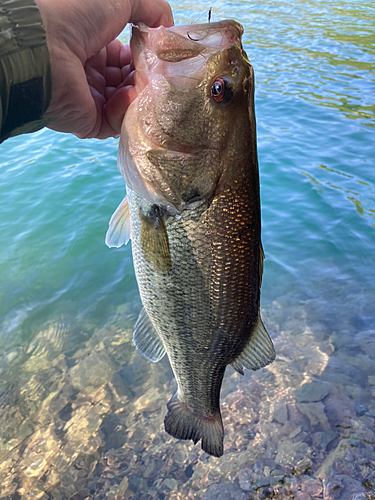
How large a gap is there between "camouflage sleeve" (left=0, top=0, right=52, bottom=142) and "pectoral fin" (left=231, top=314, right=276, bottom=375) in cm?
160

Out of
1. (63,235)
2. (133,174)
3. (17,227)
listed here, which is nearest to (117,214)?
(133,174)

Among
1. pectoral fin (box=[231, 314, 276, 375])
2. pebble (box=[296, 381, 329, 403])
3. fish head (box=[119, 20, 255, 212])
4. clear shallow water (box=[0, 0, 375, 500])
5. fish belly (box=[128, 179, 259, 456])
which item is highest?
fish head (box=[119, 20, 255, 212])

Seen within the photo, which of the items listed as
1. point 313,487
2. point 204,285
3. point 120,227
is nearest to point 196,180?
point 204,285

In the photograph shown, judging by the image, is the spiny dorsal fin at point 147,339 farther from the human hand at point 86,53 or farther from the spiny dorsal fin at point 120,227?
the human hand at point 86,53

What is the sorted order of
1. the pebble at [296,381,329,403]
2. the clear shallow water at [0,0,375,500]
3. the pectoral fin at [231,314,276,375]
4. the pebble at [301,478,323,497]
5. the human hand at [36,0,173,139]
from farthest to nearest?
1. the pebble at [296,381,329,403]
2. the clear shallow water at [0,0,375,500]
3. the pebble at [301,478,323,497]
4. the pectoral fin at [231,314,276,375]
5. the human hand at [36,0,173,139]

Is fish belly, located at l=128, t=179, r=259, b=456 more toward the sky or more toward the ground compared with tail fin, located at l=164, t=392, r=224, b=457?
more toward the sky

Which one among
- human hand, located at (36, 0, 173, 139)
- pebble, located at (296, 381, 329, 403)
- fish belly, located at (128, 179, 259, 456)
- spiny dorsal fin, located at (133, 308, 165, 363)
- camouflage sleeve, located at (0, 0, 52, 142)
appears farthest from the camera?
pebble, located at (296, 381, 329, 403)

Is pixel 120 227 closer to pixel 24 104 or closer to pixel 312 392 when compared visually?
pixel 24 104

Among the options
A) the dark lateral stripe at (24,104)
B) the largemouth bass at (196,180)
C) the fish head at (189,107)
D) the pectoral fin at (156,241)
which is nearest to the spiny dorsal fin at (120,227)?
the largemouth bass at (196,180)

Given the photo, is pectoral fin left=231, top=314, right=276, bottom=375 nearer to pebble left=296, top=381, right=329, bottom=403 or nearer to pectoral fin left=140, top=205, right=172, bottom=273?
pectoral fin left=140, top=205, right=172, bottom=273

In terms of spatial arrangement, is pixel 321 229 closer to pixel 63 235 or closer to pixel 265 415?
pixel 265 415

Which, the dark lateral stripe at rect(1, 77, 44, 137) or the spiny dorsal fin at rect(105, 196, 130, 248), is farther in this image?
the spiny dorsal fin at rect(105, 196, 130, 248)

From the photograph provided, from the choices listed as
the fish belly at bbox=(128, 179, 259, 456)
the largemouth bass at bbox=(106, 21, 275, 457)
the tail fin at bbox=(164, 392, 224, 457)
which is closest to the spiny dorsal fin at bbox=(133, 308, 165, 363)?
the fish belly at bbox=(128, 179, 259, 456)

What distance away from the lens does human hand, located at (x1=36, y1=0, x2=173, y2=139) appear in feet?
6.07
